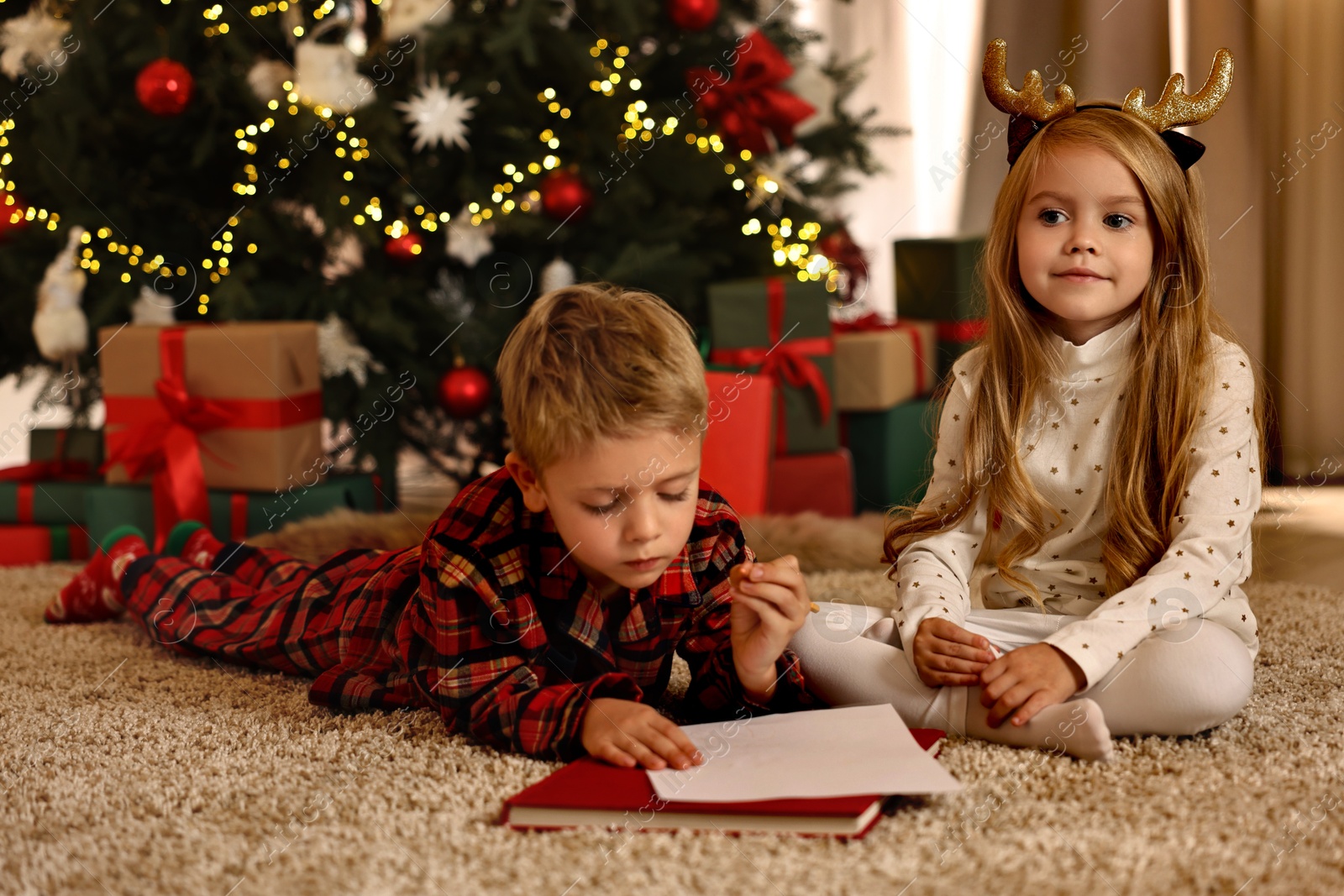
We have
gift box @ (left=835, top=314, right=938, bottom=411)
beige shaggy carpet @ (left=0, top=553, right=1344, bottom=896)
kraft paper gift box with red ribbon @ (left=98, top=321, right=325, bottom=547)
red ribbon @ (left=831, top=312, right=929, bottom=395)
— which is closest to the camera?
beige shaggy carpet @ (left=0, top=553, right=1344, bottom=896)

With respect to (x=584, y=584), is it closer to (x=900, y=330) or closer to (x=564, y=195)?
A: (x=564, y=195)

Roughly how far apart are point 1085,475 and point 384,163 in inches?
47.7

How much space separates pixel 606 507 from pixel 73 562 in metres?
1.33

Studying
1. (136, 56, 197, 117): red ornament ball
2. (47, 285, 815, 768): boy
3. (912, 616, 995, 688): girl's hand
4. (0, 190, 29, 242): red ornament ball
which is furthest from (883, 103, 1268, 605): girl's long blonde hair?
(0, 190, 29, 242): red ornament ball

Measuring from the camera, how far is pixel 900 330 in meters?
2.01

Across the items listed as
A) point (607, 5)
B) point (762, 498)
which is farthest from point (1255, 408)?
point (607, 5)

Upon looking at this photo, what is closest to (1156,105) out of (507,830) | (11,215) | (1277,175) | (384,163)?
(507,830)

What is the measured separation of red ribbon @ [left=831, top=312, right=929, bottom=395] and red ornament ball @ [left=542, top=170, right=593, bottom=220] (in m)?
0.48

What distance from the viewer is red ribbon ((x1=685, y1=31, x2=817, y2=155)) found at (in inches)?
73.4

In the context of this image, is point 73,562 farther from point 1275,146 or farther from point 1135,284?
point 1275,146

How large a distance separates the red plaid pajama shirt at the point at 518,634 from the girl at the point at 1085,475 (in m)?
0.10

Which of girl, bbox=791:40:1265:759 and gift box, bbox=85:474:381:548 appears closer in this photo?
girl, bbox=791:40:1265:759

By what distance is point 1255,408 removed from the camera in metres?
1.05

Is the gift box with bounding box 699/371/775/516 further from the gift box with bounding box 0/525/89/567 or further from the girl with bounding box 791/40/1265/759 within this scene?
the gift box with bounding box 0/525/89/567
